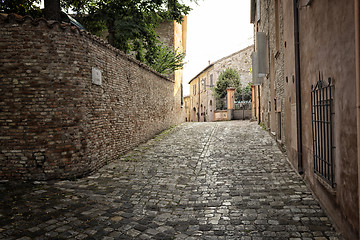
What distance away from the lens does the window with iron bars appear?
12.3 feet

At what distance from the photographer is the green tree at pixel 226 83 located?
29.8 m

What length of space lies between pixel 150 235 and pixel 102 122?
4709mm

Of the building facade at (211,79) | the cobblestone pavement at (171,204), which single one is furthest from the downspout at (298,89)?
the building facade at (211,79)

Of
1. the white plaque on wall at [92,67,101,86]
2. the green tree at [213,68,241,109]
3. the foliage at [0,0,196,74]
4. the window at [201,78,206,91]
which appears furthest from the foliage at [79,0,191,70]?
the window at [201,78,206,91]

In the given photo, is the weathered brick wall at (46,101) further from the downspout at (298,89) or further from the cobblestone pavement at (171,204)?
the downspout at (298,89)

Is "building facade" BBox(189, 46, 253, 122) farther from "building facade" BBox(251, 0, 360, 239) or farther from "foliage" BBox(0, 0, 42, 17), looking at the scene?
"building facade" BBox(251, 0, 360, 239)

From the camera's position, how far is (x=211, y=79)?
3394 centimetres

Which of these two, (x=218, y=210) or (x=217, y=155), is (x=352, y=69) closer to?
(x=218, y=210)

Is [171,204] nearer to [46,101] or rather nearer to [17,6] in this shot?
[46,101]

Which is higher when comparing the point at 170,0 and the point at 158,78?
the point at 170,0

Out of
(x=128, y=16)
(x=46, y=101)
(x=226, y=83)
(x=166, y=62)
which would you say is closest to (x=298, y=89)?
(x=46, y=101)

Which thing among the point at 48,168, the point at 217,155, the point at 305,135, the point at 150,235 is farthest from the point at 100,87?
the point at 305,135

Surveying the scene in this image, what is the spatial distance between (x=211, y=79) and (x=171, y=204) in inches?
1187

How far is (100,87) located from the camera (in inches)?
301
